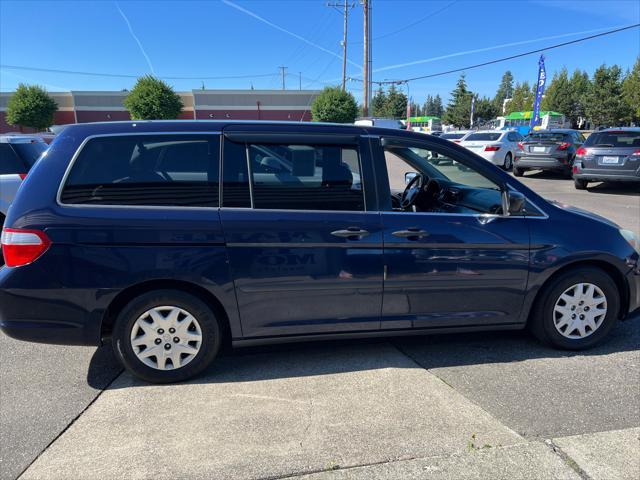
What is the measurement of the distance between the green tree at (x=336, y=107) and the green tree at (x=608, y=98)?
1221 inches

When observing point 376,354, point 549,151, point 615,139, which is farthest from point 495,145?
point 376,354

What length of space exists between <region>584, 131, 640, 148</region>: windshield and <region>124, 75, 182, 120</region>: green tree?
3974cm

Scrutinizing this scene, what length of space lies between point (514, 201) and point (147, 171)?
2.65 meters

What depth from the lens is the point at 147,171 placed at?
9.96ft

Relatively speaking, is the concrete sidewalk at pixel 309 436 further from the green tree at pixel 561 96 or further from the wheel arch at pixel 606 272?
the green tree at pixel 561 96

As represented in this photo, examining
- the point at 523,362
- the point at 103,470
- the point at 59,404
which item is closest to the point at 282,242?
the point at 103,470

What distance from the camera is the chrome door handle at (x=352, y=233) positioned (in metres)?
3.07

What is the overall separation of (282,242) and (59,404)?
6.00 feet

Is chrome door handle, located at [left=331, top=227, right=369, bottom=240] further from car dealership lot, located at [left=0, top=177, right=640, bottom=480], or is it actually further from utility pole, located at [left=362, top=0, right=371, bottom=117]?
utility pole, located at [left=362, top=0, right=371, bottom=117]

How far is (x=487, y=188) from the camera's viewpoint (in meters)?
3.89

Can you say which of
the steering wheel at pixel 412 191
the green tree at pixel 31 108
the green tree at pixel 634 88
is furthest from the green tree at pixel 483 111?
the steering wheel at pixel 412 191

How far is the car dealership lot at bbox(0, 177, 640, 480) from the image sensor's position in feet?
7.70

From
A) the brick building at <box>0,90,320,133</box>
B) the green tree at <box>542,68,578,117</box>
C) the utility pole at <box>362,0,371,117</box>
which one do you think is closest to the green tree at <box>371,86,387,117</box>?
the green tree at <box>542,68,578,117</box>

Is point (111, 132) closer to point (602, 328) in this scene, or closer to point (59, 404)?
point (59, 404)
